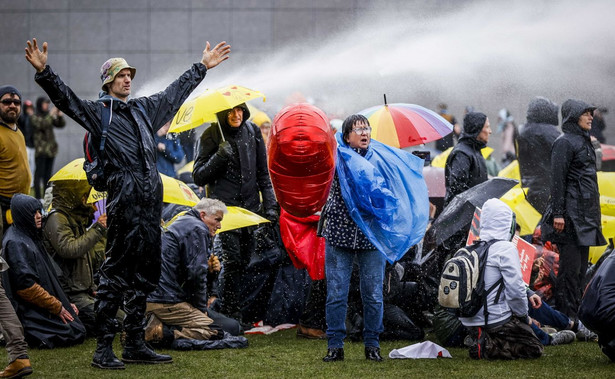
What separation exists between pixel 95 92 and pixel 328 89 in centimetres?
1171

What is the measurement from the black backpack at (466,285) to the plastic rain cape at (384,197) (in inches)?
15.0

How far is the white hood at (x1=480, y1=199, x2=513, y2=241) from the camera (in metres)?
7.38

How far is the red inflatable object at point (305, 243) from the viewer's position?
8375mm

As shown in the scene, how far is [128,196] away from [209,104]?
2.34 metres

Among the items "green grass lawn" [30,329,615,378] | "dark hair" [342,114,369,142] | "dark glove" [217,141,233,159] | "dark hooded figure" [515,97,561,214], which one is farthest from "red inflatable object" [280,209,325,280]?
"dark hooded figure" [515,97,561,214]

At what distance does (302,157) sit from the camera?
699 cm

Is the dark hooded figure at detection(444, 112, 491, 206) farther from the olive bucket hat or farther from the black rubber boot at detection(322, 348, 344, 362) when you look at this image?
the olive bucket hat

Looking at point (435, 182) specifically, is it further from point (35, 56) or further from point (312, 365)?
point (35, 56)

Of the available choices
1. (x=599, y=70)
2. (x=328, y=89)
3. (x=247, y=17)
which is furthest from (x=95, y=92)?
(x=599, y=70)

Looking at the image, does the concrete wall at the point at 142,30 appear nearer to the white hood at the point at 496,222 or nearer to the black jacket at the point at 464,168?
the black jacket at the point at 464,168

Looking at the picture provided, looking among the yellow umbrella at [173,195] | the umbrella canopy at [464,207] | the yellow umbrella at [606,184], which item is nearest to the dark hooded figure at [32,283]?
the yellow umbrella at [173,195]

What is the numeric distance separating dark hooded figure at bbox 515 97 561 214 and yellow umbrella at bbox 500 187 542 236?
0.69 ft

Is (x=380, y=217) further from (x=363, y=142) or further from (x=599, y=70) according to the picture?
(x=599, y=70)

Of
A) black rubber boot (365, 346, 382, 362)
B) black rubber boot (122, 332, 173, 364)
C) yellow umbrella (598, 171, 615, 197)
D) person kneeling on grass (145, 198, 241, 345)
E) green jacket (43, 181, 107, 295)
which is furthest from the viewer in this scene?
yellow umbrella (598, 171, 615, 197)
